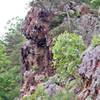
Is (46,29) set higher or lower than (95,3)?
lower

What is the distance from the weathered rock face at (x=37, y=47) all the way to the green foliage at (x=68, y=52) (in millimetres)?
5527

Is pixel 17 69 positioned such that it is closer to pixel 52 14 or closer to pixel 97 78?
pixel 52 14

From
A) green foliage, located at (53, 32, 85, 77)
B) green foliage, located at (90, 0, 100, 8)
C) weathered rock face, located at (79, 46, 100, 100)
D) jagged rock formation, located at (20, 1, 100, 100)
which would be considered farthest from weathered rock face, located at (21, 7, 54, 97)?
weathered rock face, located at (79, 46, 100, 100)

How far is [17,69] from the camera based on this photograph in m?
41.7

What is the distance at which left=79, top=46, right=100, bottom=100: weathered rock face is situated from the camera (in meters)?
15.9

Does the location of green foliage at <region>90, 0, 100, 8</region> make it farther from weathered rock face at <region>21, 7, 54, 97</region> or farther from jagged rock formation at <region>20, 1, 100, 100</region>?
weathered rock face at <region>21, 7, 54, 97</region>

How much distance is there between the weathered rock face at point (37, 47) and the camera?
2707 centimetres

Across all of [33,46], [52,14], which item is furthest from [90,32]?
[33,46]

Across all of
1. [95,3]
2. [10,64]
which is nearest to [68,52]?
[95,3]

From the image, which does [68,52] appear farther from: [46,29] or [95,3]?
[95,3]

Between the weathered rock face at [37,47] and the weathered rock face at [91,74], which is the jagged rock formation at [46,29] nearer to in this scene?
the weathered rock face at [37,47]

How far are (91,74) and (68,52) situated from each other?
3.61m

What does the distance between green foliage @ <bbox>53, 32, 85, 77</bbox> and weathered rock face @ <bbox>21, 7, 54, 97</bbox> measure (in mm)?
5527

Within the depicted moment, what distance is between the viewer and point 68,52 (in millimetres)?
20266
